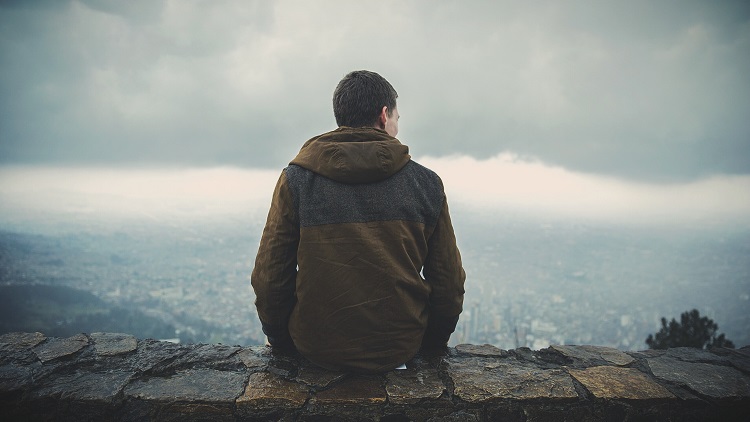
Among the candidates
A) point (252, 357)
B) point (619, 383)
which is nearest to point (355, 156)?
point (252, 357)

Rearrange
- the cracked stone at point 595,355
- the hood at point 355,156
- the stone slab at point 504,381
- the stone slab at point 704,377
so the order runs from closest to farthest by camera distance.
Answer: the hood at point 355,156
the stone slab at point 504,381
the stone slab at point 704,377
the cracked stone at point 595,355

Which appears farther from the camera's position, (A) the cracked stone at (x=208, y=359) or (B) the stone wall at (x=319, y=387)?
(A) the cracked stone at (x=208, y=359)

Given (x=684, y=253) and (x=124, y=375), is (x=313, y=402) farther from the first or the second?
(x=684, y=253)

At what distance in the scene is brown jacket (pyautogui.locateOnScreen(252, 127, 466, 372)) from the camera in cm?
175

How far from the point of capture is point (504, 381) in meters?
2.11

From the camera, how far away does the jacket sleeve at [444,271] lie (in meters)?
1.98

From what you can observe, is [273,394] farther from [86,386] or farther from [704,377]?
[704,377]

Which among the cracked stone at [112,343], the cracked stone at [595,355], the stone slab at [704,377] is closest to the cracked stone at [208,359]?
the cracked stone at [112,343]

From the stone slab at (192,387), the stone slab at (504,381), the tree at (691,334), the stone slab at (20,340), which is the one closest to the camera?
the stone slab at (192,387)

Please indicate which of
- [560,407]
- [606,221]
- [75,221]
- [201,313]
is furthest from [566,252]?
[75,221]

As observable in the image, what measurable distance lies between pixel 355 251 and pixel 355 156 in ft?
1.64

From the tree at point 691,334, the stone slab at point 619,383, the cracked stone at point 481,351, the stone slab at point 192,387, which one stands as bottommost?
the tree at point 691,334

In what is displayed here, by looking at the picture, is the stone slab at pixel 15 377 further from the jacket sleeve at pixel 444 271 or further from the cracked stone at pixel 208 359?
the jacket sleeve at pixel 444 271

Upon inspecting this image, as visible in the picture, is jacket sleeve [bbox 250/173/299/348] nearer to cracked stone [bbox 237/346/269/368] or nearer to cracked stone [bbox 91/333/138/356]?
cracked stone [bbox 237/346/269/368]
